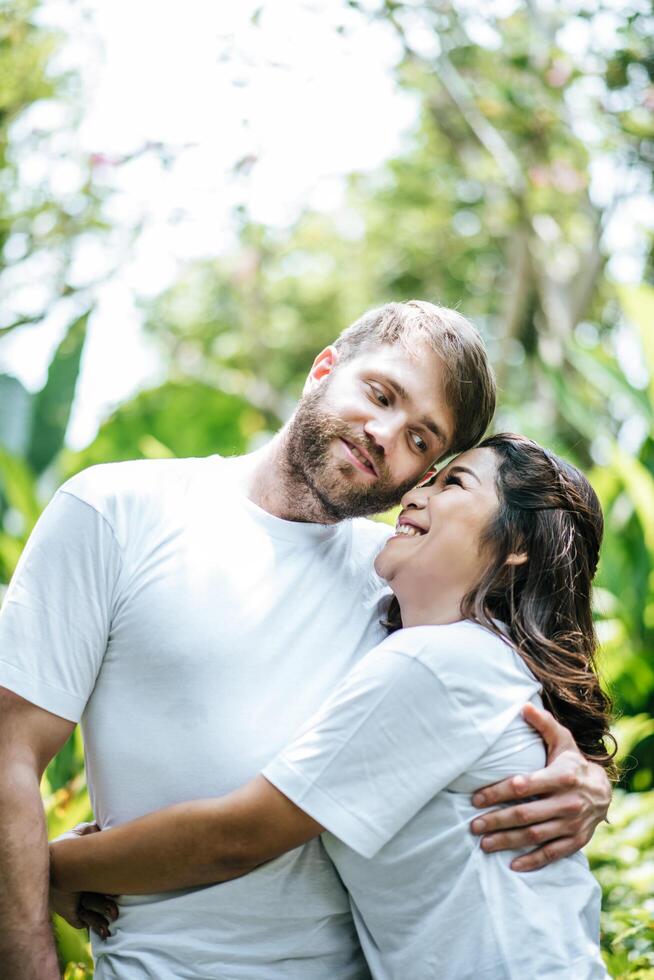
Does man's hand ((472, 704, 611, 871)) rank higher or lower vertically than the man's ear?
lower

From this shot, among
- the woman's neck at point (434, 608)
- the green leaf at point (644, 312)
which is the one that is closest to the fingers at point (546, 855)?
the woman's neck at point (434, 608)

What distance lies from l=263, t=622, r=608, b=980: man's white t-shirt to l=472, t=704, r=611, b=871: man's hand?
0.08ft

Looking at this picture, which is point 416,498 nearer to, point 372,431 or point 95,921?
point 372,431

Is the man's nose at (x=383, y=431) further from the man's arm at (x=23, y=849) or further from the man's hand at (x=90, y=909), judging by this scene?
the man's hand at (x=90, y=909)

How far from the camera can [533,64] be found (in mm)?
6664

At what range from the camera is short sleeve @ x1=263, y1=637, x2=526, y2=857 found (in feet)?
5.74

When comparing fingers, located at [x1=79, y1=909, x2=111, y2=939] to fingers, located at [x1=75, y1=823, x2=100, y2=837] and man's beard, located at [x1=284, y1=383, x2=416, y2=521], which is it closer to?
fingers, located at [x1=75, y1=823, x2=100, y2=837]

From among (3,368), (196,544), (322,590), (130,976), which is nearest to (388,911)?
(130,976)

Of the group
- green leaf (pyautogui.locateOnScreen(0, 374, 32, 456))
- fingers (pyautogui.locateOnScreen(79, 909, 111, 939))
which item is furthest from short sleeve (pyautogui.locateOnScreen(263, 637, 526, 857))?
green leaf (pyautogui.locateOnScreen(0, 374, 32, 456))

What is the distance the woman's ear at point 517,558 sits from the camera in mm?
2037

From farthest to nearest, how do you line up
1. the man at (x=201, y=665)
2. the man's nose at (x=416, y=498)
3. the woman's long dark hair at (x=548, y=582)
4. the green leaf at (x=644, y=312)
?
the green leaf at (x=644, y=312), the man's nose at (x=416, y=498), the woman's long dark hair at (x=548, y=582), the man at (x=201, y=665)

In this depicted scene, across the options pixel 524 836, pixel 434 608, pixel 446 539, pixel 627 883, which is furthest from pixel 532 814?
pixel 627 883

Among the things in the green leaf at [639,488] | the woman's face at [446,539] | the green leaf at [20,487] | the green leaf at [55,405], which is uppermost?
the woman's face at [446,539]

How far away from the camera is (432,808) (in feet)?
6.03
